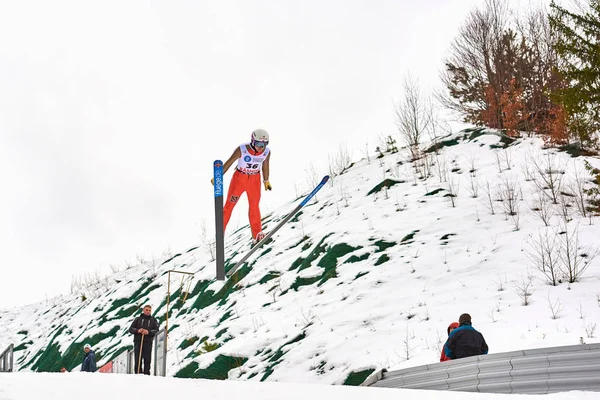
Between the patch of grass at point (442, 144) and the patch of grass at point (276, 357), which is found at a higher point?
the patch of grass at point (442, 144)

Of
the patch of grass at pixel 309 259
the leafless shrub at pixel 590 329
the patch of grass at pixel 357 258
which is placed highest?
the patch of grass at pixel 309 259

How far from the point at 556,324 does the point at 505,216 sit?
4.42 meters

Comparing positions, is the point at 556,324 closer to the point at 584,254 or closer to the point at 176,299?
the point at 584,254

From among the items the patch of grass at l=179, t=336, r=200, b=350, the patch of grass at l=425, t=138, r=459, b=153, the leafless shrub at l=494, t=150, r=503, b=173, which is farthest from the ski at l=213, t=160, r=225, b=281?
the patch of grass at l=425, t=138, r=459, b=153

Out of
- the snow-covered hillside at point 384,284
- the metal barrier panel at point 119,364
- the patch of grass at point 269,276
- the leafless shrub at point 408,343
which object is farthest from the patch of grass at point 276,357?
the patch of grass at point 269,276

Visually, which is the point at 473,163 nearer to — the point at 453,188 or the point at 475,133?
the point at 453,188

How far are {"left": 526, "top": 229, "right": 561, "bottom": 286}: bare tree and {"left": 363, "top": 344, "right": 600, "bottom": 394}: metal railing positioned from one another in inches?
162

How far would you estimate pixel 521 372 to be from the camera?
5.23m

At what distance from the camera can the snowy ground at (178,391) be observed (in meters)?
3.72

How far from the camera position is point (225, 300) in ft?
45.0

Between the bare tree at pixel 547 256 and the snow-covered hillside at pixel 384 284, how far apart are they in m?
0.08

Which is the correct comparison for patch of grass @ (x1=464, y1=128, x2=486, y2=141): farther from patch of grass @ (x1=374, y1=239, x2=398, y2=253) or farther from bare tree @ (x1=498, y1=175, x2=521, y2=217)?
patch of grass @ (x1=374, y1=239, x2=398, y2=253)

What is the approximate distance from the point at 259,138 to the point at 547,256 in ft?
19.0

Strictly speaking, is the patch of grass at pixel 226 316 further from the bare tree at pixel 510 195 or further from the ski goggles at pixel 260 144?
the bare tree at pixel 510 195
